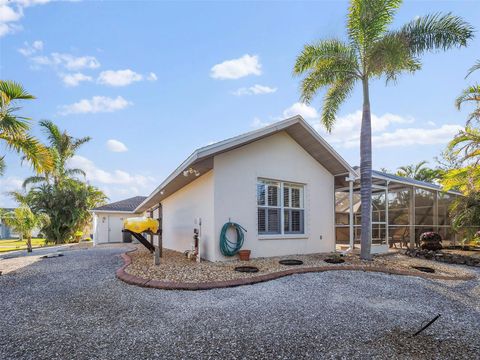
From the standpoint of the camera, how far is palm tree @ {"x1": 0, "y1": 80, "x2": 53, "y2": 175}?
736 cm

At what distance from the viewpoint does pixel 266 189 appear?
9.37 metres

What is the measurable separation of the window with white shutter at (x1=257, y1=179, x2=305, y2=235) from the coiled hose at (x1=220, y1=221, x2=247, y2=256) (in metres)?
0.98

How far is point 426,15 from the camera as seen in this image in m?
8.43

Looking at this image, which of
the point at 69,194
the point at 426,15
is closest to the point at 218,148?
the point at 426,15

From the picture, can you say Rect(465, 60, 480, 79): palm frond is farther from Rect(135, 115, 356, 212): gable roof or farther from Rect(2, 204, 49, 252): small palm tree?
Rect(2, 204, 49, 252): small palm tree

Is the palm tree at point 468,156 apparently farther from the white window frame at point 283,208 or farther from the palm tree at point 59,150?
the palm tree at point 59,150

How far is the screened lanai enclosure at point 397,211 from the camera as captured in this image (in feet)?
40.4

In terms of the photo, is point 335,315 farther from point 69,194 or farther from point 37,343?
point 69,194

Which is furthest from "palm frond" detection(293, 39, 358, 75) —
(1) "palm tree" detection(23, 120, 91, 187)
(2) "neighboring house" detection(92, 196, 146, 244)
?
(1) "palm tree" detection(23, 120, 91, 187)

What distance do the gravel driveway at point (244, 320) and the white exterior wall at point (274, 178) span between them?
2.75 m

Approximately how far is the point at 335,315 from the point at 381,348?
3.31ft

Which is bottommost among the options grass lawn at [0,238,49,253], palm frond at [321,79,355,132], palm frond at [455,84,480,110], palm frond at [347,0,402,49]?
grass lawn at [0,238,49,253]

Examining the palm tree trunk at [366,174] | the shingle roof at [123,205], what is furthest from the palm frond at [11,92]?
the shingle roof at [123,205]

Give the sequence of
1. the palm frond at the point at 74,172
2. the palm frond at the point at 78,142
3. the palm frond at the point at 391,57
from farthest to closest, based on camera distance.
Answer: the palm frond at the point at 78,142
the palm frond at the point at 74,172
the palm frond at the point at 391,57
